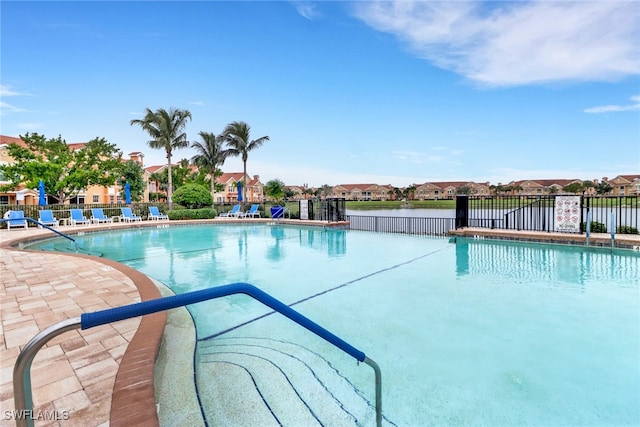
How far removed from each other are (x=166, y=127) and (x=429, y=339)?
26292mm

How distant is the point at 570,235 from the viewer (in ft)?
32.9

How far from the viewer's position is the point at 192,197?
69.8ft

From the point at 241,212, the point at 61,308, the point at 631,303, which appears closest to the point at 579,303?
the point at 631,303

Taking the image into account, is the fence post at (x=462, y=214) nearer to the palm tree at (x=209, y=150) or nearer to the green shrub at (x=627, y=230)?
the green shrub at (x=627, y=230)

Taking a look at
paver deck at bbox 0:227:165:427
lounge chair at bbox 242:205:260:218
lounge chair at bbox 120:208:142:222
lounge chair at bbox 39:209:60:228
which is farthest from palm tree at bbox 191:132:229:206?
paver deck at bbox 0:227:165:427

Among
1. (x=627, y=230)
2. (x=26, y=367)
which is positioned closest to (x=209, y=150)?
(x=627, y=230)

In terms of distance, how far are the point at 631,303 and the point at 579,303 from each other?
818 millimetres

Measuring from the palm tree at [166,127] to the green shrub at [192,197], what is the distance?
382 centimetres

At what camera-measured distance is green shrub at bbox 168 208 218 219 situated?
19.3 meters

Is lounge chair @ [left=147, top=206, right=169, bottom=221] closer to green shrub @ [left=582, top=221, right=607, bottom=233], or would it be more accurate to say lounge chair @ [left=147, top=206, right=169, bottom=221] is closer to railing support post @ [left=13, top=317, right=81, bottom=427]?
railing support post @ [left=13, top=317, right=81, bottom=427]

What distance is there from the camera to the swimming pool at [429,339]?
268cm

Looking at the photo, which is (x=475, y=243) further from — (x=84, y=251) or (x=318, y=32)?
(x=84, y=251)

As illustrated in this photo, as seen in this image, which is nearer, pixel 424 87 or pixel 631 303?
pixel 631 303

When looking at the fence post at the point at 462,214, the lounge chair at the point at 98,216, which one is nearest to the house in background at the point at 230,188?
the lounge chair at the point at 98,216
